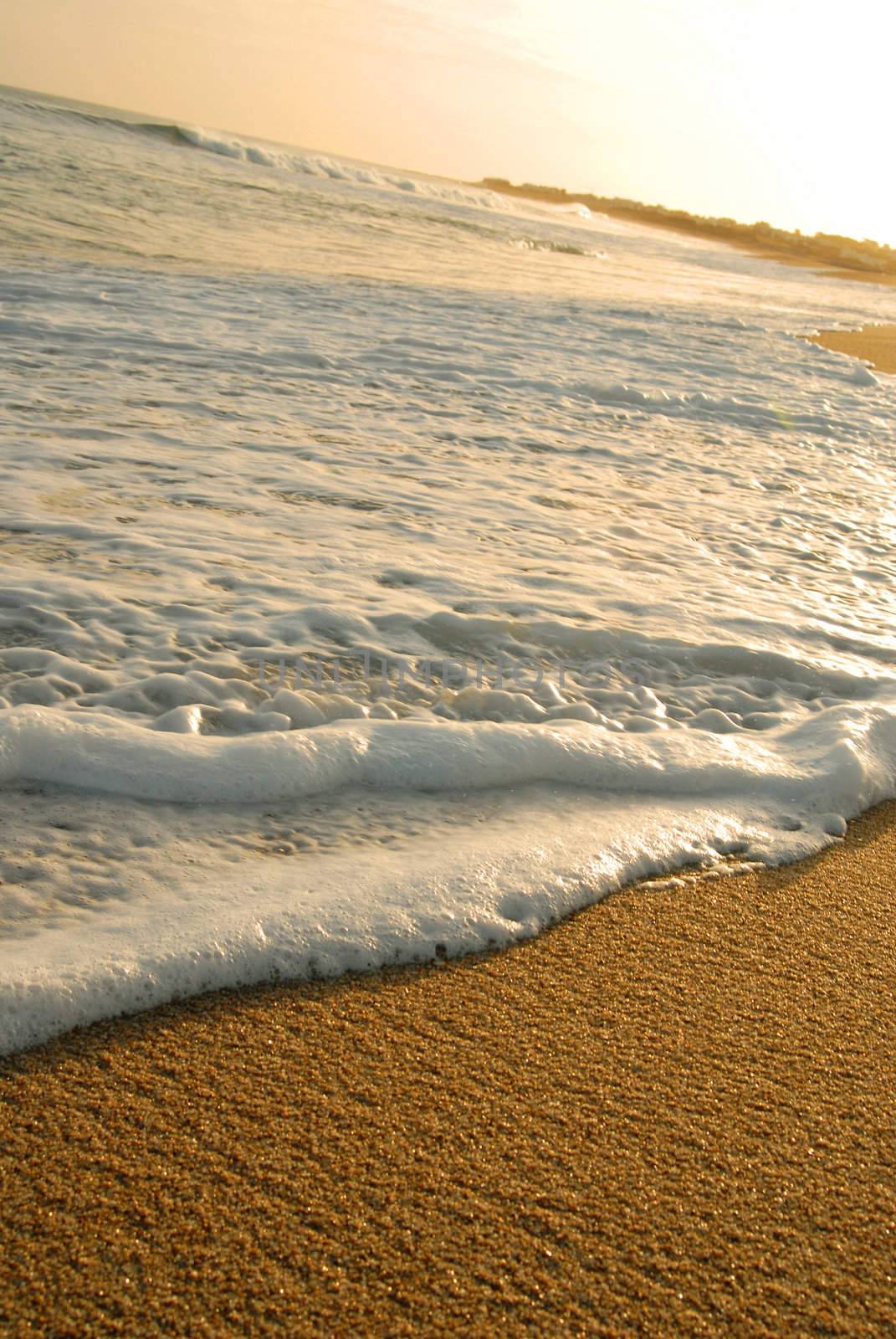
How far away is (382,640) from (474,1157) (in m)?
1.74

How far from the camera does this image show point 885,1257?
1262mm

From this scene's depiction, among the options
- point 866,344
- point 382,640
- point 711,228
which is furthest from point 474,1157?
point 711,228

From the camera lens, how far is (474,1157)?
1.32 m

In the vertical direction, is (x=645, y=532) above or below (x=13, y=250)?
below

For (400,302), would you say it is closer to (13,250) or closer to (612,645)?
(13,250)

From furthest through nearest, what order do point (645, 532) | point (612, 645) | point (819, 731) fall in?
point (645, 532) < point (612, 645) < point (819, 731)

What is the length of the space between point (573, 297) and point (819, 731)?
10555 mm

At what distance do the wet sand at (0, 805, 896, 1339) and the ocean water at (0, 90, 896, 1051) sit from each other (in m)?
0.15

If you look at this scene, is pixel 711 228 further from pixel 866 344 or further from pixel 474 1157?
pixel 474 1157

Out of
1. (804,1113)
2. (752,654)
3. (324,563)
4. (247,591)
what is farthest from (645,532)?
→ (804,1113)

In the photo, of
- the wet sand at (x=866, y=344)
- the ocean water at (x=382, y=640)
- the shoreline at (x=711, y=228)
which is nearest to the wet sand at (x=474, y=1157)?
the ocean water at (x=382, y=640)

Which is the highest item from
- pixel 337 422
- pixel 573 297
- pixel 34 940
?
pixel 573 297

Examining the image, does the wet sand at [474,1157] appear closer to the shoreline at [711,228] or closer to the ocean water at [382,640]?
the ocean water at [382,640]

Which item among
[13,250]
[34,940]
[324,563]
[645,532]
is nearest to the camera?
[34,940]
